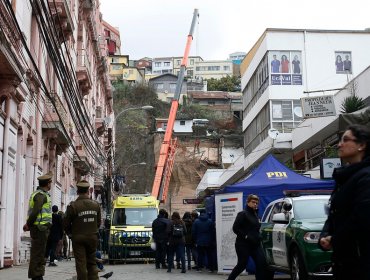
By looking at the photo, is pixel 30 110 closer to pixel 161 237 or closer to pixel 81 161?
pixel 161 237

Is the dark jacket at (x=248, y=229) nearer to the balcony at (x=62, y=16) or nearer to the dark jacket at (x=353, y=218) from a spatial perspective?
the dark jacket at (x=353, y=218)

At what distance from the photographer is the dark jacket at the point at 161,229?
755 inches

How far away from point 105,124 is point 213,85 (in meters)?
72.6

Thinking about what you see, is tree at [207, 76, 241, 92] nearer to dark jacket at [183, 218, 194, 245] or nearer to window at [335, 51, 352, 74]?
window at [335, 51, 352, 74]

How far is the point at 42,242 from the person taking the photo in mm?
10617

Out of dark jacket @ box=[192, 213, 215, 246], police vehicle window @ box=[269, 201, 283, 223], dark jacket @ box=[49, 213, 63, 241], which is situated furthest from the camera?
dark jacket @ box=[49, 213, 63, 241]

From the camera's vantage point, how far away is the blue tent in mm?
16297

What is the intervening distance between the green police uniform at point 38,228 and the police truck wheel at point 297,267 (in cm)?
465

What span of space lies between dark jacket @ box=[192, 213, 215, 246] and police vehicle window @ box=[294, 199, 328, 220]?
5596 mm

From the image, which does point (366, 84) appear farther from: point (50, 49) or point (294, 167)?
point (50, 49)

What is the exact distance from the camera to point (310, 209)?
39.7 feet

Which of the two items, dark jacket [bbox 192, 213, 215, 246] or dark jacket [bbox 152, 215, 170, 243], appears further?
dark jacket [bbox 152, 215, 170, 243]

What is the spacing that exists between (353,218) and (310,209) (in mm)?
7793

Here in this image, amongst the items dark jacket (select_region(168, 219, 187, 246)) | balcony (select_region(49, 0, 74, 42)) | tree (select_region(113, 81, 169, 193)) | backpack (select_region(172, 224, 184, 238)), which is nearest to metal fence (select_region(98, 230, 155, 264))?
dark jacket (select_region(168, 219, 187, 246))
